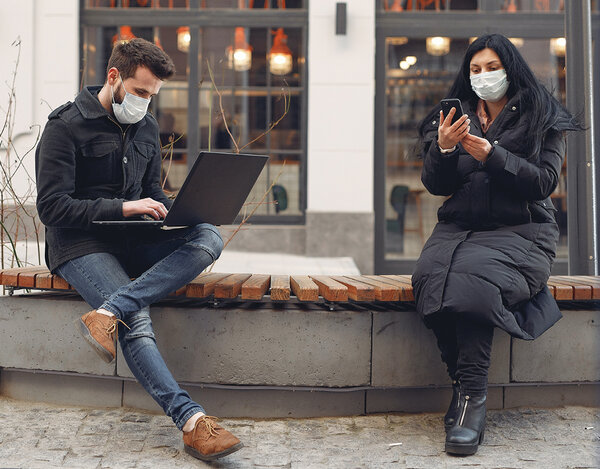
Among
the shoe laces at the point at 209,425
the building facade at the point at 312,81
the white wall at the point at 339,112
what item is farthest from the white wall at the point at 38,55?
the shoe laces at the point at 209,425

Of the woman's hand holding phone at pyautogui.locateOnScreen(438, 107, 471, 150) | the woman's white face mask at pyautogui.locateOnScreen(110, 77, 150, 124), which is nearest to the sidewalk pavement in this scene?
the woman's hand holding phone at pyautogui.locateOnScreen(438, 107, 471, 150)

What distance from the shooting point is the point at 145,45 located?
3.51m

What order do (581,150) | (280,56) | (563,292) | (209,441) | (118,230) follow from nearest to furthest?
(209,441)
(118,230)
(563,292)
(581,150)
(280,56)

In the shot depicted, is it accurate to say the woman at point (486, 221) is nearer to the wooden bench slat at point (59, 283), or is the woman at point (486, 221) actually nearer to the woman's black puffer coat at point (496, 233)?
the woman's black puffer coat at point (496, 233)

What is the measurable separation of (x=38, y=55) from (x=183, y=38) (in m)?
1.73

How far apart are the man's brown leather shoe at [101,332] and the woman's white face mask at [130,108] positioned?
100 cm

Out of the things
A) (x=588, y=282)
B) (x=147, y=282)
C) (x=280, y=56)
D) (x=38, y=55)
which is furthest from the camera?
(x=280, y=56)

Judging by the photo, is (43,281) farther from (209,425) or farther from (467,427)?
(467,427)

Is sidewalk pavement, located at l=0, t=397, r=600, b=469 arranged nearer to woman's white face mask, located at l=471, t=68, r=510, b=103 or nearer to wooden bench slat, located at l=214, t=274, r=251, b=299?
wooden bench slat, located at l=214, t=274, r=251, b=299

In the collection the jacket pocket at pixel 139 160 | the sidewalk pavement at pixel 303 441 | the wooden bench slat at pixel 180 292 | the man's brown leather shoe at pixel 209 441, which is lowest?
the sidewalk pavement at pixel 303 441

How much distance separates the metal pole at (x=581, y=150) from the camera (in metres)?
4.50

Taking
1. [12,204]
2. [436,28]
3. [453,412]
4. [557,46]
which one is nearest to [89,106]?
[453,412]

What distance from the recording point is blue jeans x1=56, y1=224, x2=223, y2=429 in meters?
3.13

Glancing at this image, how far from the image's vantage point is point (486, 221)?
11.6ft
